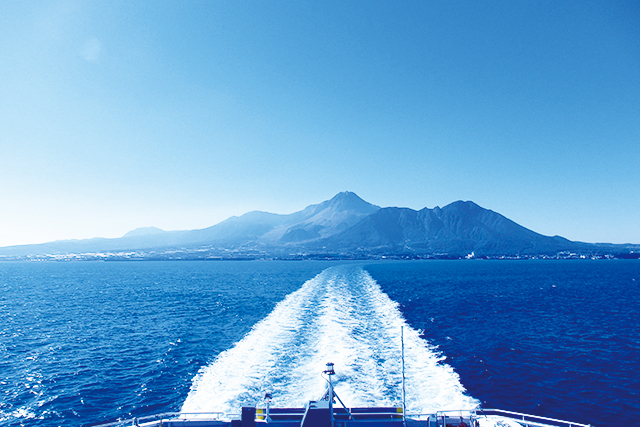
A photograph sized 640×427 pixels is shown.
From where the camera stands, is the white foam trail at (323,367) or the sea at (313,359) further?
the sea at (313,359)

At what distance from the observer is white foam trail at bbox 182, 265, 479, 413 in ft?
71.0

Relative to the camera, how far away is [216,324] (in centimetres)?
4362

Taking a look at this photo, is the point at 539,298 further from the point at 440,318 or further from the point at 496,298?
the point at 440,318

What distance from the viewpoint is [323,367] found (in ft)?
85.6

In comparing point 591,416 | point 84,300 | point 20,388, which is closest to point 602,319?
point 591,416

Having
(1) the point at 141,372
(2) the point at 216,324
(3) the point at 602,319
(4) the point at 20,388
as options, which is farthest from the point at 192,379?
(3) the point at 602,319

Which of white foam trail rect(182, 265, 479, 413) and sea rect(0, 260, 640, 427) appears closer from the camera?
white foam trail rect(182, 265, 479, 413)

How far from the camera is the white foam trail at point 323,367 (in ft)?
71.0

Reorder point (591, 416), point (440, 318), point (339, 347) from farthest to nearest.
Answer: point (440, 318) → point (339, 347) → point (591, 416)

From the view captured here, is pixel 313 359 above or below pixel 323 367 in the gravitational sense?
below

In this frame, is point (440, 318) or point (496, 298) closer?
point (440, 318)

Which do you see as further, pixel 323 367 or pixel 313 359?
pixel 313 359

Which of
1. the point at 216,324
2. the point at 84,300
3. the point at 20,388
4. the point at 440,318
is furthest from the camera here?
the point at 84,300

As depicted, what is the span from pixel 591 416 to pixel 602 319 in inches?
1427
